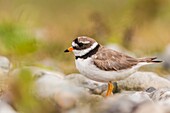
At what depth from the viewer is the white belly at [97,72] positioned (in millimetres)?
8344

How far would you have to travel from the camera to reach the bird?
330 inches

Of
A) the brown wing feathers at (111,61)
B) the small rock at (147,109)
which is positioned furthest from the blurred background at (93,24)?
the small rock at (147,109)

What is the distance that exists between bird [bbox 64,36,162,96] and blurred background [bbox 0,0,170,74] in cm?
245

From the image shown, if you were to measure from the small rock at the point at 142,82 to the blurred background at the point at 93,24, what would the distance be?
A: 220cm

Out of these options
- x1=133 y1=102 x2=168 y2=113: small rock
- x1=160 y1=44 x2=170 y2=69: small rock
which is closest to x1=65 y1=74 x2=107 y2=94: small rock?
x1=133 y1=102 x2=168 y2=113: small rock

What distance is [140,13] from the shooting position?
598 inches

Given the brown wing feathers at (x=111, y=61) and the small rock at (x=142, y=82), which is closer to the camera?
the brown wing feathers at (x=111, y=61)

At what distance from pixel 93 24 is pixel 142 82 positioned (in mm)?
5364

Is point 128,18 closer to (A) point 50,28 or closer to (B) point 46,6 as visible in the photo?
(A) point 50,28

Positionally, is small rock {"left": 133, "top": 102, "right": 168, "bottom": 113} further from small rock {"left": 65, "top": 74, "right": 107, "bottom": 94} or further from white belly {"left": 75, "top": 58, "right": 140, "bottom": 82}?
small rock {"left": 65, "top": 74, "right": 107, "bottom": 94}

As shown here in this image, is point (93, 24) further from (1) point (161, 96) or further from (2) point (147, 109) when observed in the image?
(2) point (147, 109)

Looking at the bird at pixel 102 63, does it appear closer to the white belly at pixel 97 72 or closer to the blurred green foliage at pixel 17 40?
the white belly at pixel 97 72

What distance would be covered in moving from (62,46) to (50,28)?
258 centimetres

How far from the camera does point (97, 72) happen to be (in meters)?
8.36
